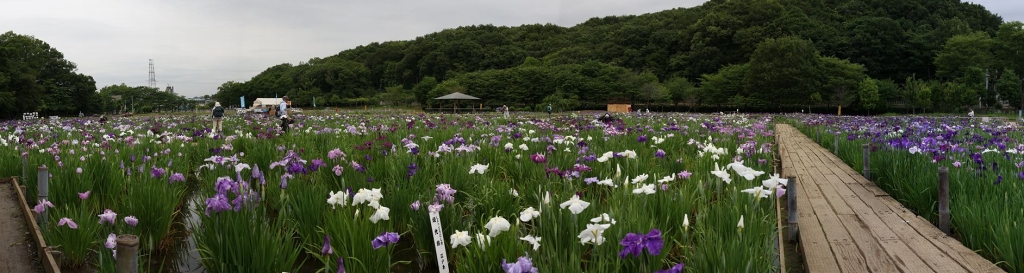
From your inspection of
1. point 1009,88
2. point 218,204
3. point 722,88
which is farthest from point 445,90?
point 218,204

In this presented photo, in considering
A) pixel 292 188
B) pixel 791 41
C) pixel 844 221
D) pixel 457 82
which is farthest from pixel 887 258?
pixel 457 82

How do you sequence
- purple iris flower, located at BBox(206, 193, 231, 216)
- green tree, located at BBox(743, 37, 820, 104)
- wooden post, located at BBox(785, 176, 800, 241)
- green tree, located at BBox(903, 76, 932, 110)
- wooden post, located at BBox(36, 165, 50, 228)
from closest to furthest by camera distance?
purple iris flower, located at BBox(206, 193, 231, 216), wooden post, located at BBox(36, 165, 50, 228), wooden post, located at BBox(785, 176, 800, 241), green tree, located at BBox(903, 76, 932, 110), green tree, located at BBox(743, 37, 820, 104)

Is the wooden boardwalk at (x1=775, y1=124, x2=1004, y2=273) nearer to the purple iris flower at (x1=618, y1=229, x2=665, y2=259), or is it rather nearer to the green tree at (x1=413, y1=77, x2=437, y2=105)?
the purple iris flower at (x1=618, y1=229, x2=665, y2=259)

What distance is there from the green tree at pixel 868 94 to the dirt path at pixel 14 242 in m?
51.3

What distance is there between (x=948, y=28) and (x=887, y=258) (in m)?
75.9

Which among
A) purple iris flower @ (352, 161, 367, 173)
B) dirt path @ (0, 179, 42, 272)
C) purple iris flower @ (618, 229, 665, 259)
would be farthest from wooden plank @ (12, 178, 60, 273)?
purple iris flower @ (618, 229, 665, 259)

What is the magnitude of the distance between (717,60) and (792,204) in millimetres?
69503

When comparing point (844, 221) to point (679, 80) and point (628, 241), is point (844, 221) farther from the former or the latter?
point (679, 80)

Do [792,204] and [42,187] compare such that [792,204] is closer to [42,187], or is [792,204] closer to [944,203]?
[944,203]

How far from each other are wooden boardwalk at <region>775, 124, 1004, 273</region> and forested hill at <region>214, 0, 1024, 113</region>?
147ft

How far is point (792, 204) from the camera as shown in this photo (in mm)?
3578

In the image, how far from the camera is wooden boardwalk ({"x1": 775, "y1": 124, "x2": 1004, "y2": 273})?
3.12 m

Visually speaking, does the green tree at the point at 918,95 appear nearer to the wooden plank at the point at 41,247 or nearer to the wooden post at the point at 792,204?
the wooden post at the point at 792,204

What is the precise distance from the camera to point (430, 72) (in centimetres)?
9306
